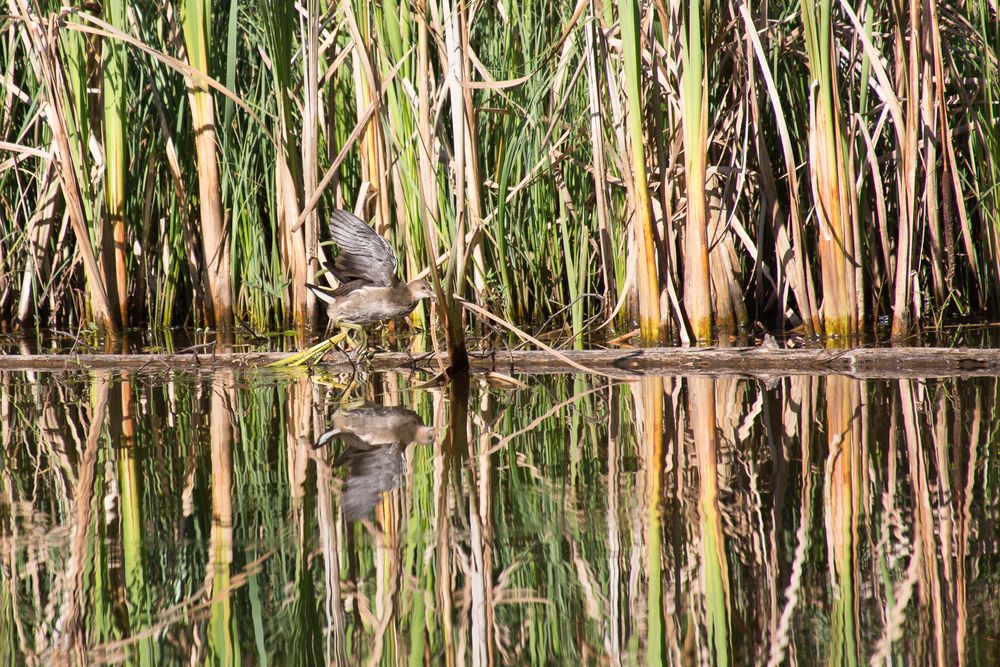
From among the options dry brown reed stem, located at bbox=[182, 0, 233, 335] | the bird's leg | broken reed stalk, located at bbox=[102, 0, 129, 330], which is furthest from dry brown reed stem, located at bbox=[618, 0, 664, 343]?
broken reed stalk, located at bbox=[102, 0, 129, 330]

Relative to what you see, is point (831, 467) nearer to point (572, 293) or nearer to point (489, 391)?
point (489, 391)

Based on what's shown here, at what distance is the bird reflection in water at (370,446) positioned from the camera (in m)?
2.42

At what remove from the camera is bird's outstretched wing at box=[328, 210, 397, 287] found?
4.17m

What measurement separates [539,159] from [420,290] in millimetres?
984

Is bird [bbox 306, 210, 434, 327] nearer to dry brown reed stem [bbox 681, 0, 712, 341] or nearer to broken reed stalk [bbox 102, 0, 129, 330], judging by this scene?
dry brown reed stem [bbox 681, 0, 712, 341]

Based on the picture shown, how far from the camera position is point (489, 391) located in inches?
146

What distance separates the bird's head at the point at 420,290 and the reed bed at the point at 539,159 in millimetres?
194

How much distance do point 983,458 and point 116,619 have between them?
188 cm

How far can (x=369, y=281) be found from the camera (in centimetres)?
434

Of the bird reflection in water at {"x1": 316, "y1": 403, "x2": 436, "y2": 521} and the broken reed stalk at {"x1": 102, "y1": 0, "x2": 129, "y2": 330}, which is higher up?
the broken reed stalk at {"x1": 102, "y1": 0, "x2": 129, "y2": 330}

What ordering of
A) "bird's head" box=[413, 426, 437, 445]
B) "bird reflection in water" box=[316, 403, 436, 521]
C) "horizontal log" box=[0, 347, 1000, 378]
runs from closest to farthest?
"bird reflection in water" box=[316, 403, 436, 521], "bird's head" box=[413, 426, 437, 445], "horizontal log" box=[0, 347, 1000, 378]

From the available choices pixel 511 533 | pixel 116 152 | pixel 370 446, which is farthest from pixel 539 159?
pixel 511 533

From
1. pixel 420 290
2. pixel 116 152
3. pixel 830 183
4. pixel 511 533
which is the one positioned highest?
pixel 116 152

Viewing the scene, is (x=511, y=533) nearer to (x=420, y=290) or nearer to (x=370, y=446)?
(x=370, y=446)
